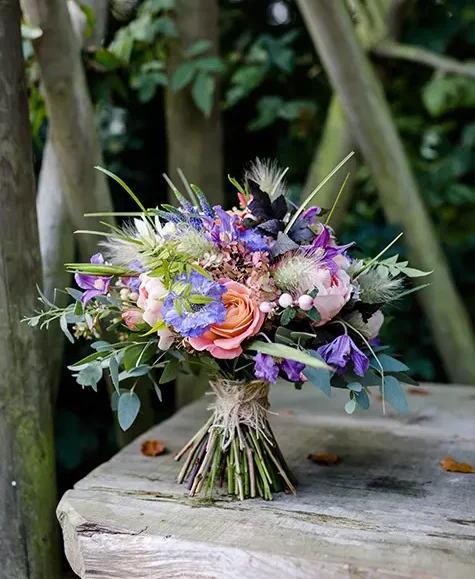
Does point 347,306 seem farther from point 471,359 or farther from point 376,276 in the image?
point 471,359

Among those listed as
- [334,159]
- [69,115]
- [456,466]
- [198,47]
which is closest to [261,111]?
[334,159]

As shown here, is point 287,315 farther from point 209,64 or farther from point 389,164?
point 389,164

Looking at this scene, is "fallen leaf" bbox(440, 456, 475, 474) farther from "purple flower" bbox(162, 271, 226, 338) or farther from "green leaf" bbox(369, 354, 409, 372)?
"purple flower" bbox(162, 271, 226, 338)

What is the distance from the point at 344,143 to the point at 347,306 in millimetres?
1219

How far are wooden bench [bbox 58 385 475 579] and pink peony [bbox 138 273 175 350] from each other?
0.26 m

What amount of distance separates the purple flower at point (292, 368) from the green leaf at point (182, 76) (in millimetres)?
1064

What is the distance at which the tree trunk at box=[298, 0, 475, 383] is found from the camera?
76.6 inches

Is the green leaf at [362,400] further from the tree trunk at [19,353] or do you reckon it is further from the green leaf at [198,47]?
the green leaf at [198,47]

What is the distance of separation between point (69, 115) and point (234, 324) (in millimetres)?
728

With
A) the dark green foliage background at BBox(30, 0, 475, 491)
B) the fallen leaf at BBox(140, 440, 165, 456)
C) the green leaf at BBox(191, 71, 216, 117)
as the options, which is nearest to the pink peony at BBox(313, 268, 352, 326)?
the fallen leaf at BBox(140, 440, 165, 456)

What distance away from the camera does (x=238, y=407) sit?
42.7 inches

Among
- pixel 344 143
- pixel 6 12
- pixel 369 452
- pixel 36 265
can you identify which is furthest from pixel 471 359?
pixel 6 12

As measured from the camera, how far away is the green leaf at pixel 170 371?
3.44 feet

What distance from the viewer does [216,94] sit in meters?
2.00
